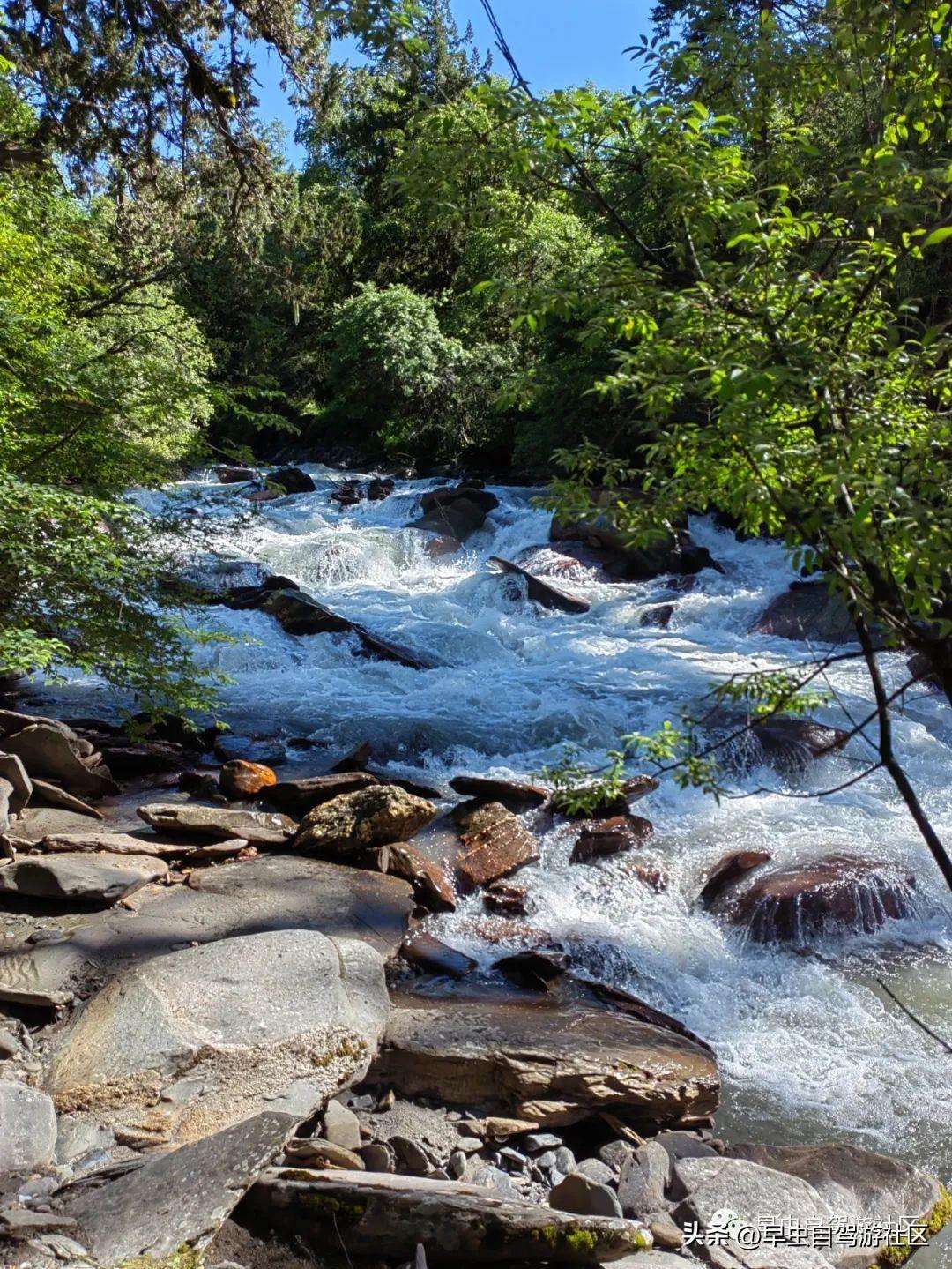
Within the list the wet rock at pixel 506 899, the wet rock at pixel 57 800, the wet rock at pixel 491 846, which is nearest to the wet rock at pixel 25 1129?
the wet rock at pixel 506 899

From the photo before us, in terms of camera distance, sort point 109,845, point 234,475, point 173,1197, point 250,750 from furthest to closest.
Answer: point 234,475, point 250,750, point 109,845, point 173,1197

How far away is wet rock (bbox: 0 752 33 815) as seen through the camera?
19.7ft

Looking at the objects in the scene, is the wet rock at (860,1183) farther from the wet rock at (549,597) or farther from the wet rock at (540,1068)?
the wet rock at (549,597)

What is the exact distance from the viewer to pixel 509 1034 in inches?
171

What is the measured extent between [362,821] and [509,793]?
1552mm

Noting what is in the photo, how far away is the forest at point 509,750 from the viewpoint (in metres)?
2.48

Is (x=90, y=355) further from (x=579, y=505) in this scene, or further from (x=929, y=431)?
(x=929, y=431)

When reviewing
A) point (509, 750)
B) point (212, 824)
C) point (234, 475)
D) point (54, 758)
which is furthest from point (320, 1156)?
point (234, 475)

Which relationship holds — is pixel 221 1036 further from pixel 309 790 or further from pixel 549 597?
pixel 549 597

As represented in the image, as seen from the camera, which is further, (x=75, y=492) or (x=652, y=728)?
(x=652, y=728)

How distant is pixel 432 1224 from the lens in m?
2.77

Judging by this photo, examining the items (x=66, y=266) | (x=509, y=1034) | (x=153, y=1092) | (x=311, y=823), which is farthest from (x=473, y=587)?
(x=153, y=1092)

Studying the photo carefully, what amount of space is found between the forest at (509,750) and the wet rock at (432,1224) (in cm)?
1

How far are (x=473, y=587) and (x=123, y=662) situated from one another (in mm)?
9129
